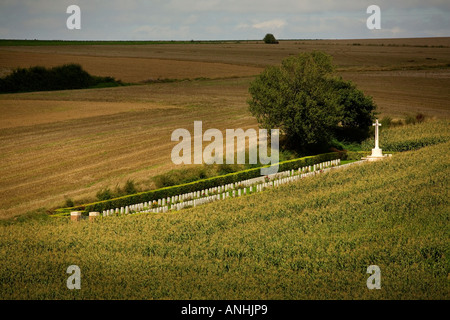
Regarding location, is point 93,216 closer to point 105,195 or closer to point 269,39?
point 105,195

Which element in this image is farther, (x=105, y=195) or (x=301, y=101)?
(x=301, y=101)

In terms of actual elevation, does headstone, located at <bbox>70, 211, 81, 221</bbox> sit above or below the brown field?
below

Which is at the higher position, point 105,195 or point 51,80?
point 51,80

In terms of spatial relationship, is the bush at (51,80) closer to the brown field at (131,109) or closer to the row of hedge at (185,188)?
the brown field at (131,109)

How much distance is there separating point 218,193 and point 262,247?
16.4 meters

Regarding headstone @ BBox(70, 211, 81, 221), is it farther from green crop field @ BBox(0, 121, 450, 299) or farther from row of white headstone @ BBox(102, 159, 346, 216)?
row of white headstone @ BBox(102, 159, 346, 216)

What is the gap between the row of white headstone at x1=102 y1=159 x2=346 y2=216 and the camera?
3881cm

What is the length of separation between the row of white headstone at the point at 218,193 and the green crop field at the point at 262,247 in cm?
235

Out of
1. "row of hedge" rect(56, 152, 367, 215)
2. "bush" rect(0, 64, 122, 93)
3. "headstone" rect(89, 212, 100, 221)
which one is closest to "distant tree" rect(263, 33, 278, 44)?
"bush" rect(0, 64, 122, 93)

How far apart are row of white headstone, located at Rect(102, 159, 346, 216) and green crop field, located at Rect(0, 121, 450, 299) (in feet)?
7.72

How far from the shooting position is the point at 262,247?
26500mm

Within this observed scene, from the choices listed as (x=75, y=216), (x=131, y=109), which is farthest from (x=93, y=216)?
(x=131, y=109)

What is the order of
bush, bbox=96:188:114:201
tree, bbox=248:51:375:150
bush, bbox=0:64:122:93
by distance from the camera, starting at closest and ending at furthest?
bush, bbox=96:188:114:201
tree, bbox=248:51:375:150
bush, bbox=0:64:122:93

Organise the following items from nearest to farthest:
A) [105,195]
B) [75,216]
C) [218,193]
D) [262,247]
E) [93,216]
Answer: [262,247]
[75,216]
[93,216]
[105,195]
[218,193]
